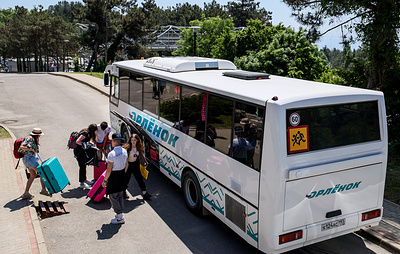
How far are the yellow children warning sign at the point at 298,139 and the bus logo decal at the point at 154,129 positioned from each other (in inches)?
147

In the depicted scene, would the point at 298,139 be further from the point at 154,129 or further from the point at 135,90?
the point at 135,90

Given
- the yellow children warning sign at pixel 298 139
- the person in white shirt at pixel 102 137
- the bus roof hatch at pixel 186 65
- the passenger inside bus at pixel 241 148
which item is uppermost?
the bus roof hatch at pixel 186 65

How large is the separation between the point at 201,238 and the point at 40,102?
17883mm

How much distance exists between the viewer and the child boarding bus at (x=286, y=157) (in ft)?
18.6

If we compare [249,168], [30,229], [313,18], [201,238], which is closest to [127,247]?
[201,238]

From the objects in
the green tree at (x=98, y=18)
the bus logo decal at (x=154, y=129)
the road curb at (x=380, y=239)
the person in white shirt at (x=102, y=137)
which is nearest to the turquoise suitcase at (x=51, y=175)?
the person in white shirt at (x=102, y=137)

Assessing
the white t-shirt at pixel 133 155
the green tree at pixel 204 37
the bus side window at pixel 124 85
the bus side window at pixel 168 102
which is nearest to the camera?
the white t-shirt at pixel 133 155

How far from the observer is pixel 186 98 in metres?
8.45

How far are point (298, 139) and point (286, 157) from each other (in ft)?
1.19

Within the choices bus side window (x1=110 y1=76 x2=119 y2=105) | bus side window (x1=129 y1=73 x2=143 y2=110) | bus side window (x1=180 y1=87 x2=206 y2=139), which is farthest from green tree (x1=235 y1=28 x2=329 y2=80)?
bus side window (x1=180 y1=87 x2=206 y2=139)

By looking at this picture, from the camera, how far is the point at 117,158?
7414 millimetres

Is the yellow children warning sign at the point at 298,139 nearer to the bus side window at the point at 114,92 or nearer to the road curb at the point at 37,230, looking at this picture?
the road curb at the point at 37,230

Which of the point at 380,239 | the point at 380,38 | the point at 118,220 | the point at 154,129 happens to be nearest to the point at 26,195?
the point at 118,220

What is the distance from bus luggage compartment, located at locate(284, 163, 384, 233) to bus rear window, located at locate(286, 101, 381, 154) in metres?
0.49
